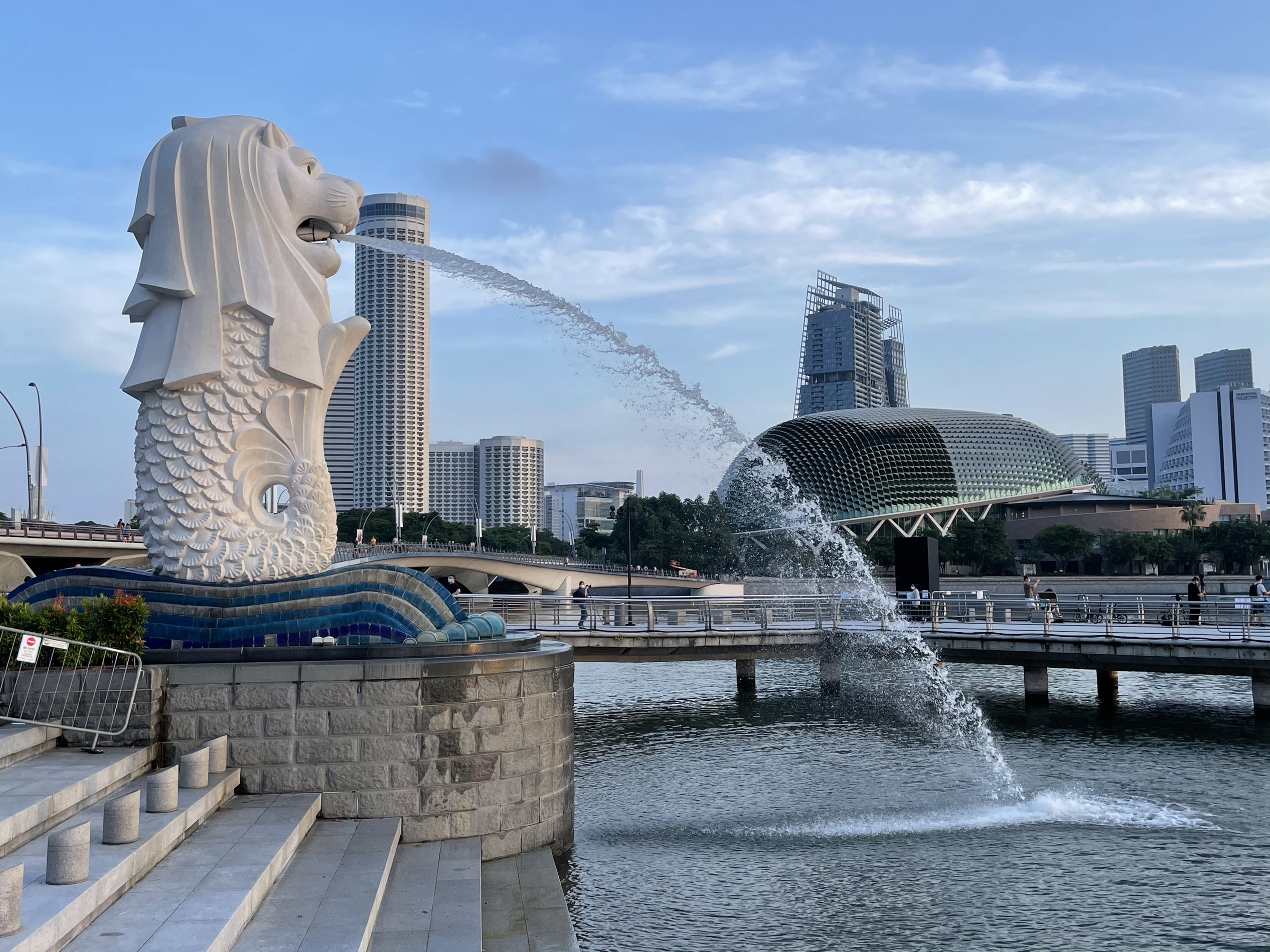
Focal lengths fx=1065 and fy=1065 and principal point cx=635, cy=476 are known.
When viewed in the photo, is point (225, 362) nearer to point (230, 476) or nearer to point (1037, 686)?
point (230, 476)

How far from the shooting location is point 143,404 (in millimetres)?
14297

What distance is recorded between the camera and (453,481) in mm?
182875

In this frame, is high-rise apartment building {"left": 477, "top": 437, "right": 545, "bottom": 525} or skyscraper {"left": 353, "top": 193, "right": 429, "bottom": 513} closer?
skyscraper {"left": 353, "top": 193, "right": 429, "bottom": 513}

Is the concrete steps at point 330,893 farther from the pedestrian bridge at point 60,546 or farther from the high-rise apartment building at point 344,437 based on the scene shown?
the high-rise apartment building at point 344,437

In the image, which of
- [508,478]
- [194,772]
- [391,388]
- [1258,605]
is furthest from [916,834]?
[508,478]

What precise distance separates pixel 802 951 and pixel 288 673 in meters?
5.49

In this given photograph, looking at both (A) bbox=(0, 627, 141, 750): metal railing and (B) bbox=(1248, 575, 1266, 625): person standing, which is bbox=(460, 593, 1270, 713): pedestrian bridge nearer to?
(B) bbox=(1248, 575, 1266, 625): person standing

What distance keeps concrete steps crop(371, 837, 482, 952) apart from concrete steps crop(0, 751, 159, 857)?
2466 mm

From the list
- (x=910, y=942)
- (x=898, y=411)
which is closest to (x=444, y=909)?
(x=910, y=942)

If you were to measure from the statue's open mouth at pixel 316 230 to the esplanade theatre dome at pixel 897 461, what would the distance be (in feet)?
249

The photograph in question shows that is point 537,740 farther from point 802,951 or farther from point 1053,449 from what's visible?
point 1053,449

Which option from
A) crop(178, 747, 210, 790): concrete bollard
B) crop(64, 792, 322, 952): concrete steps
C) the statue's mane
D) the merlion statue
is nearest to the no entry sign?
crop(178, 747, 210, 790): concrete bollard

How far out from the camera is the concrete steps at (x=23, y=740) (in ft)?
29.3

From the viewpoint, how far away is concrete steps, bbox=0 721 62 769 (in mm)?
8922
